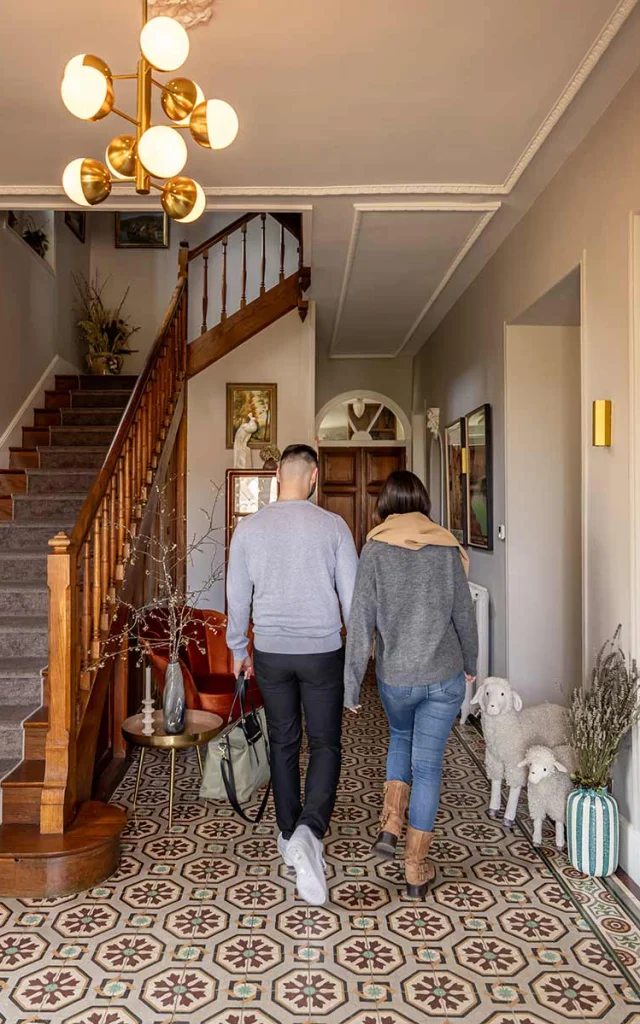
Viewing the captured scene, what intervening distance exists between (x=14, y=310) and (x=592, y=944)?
5.73 m

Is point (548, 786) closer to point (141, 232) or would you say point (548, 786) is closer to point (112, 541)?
point (112, 541)

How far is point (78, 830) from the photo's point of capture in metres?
3.28

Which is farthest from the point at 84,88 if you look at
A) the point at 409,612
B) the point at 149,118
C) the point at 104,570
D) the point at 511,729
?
the point at 511,729

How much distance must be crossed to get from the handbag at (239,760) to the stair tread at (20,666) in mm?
990

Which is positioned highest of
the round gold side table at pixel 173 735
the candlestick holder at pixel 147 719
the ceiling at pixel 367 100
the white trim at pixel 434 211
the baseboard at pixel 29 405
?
the ceiling at pixel 367 100

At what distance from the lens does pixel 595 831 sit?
319cm

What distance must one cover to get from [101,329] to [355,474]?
3.38 metres

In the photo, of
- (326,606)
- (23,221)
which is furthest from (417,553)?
(23,221)

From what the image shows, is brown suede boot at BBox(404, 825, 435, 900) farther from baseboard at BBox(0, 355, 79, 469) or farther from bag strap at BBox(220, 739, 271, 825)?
baseboard at BBox(0, 355, 79, 469)

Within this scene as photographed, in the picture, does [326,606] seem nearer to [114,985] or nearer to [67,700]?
[67,700]

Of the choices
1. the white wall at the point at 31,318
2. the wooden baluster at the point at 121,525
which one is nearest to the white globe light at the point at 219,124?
the wooden baluster at the point at 121,525

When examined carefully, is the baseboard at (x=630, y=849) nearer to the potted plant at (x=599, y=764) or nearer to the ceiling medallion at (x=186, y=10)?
the potted plant at (x=599, y=764)

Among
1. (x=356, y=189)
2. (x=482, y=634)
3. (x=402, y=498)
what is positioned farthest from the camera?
(x=482, y=634)

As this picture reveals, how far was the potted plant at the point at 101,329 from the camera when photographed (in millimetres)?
7684
